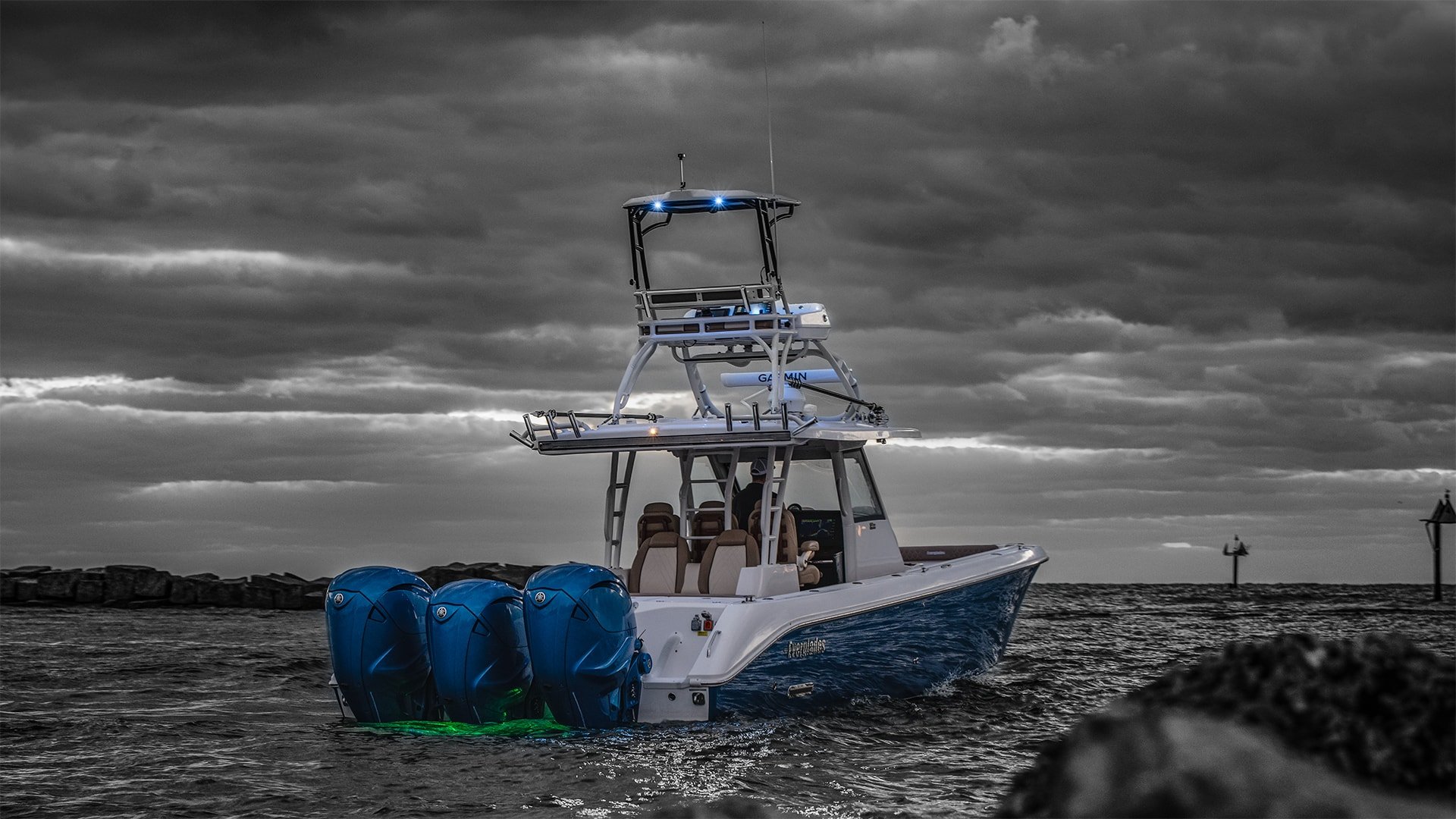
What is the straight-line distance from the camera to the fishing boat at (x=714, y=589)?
1138cm

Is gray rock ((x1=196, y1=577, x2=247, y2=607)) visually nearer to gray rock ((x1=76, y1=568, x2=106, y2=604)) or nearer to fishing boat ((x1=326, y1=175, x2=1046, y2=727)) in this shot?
gray rock ((x1=76, y1=568, x2=106, y2=604))

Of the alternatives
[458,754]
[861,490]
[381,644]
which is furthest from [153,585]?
[458,754]

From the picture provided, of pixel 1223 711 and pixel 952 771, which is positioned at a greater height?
pixel 1223 711

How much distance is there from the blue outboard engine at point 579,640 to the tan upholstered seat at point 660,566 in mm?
2496

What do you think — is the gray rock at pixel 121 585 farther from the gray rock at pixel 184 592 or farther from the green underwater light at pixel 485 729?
the green underwater light at pixel 485 729

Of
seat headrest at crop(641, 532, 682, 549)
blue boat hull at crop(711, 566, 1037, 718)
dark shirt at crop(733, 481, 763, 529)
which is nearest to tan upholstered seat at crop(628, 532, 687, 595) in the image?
seat headrest at crop(641, 532, 682, 549)

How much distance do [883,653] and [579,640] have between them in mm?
4083

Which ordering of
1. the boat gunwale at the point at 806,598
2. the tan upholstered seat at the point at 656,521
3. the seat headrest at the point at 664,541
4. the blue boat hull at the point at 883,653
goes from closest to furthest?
1. the boat gunwale at the point at 806,598
2. the blue boat hull at the point at 883,653
3. the seat headrest at the point at 664,541
4. the tan upholstered seat at the point at 656,521

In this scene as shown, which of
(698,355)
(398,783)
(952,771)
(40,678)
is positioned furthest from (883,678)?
(40,678)

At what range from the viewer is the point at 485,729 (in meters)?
11.5

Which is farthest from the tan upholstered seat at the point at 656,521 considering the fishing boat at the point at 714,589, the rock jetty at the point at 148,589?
the rock jetty at the point at 148,589

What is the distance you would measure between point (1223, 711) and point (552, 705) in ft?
29.7

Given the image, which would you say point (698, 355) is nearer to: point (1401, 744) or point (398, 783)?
point (398, 783)

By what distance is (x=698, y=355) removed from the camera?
598 inches
